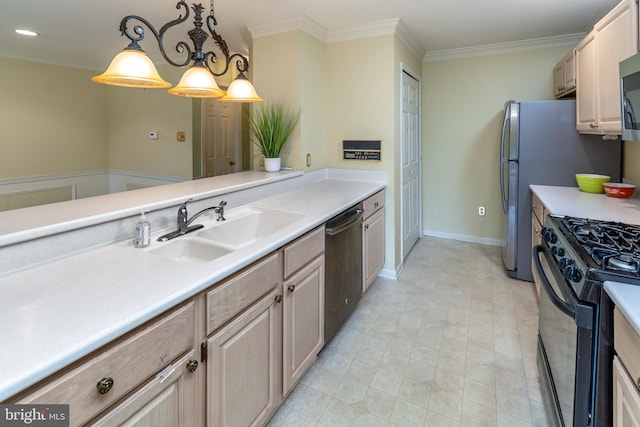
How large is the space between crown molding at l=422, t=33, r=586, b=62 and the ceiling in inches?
4.0

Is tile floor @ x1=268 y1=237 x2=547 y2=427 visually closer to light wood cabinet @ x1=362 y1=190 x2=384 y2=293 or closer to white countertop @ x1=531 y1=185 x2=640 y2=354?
light wood cabinet @ x1=362 y1=190 x2=384 y2=293

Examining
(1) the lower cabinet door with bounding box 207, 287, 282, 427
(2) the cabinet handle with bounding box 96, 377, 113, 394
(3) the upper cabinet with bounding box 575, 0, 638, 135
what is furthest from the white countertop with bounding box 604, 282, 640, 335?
(3) the upper cabinet with bounding box 575, 0, 638, 135

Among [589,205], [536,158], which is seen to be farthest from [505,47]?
[589,205]

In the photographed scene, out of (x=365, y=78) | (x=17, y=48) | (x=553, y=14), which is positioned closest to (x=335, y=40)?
(x=365, y=78)

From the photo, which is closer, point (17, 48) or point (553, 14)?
point (553, 14)

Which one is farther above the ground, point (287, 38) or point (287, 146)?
point (287, 38)

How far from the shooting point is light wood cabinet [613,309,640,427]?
898 millimetres

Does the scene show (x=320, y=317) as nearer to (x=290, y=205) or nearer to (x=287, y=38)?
(x=290, y=205)

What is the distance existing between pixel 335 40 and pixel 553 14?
186 centimetres

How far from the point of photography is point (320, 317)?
1.93 m

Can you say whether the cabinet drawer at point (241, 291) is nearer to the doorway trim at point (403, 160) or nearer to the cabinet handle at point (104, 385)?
the cabinet handle at point (104, 385)

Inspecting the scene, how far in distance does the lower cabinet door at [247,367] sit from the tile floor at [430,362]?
29 centimetres

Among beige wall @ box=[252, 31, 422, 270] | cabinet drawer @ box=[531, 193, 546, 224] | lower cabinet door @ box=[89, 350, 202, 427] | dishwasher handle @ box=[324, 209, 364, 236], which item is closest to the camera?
lower cabinet door @ box=[89, 350, 202, 427]

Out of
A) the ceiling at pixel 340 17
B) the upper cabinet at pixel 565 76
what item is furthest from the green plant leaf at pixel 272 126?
the upper cabinet at pixel 565 76
